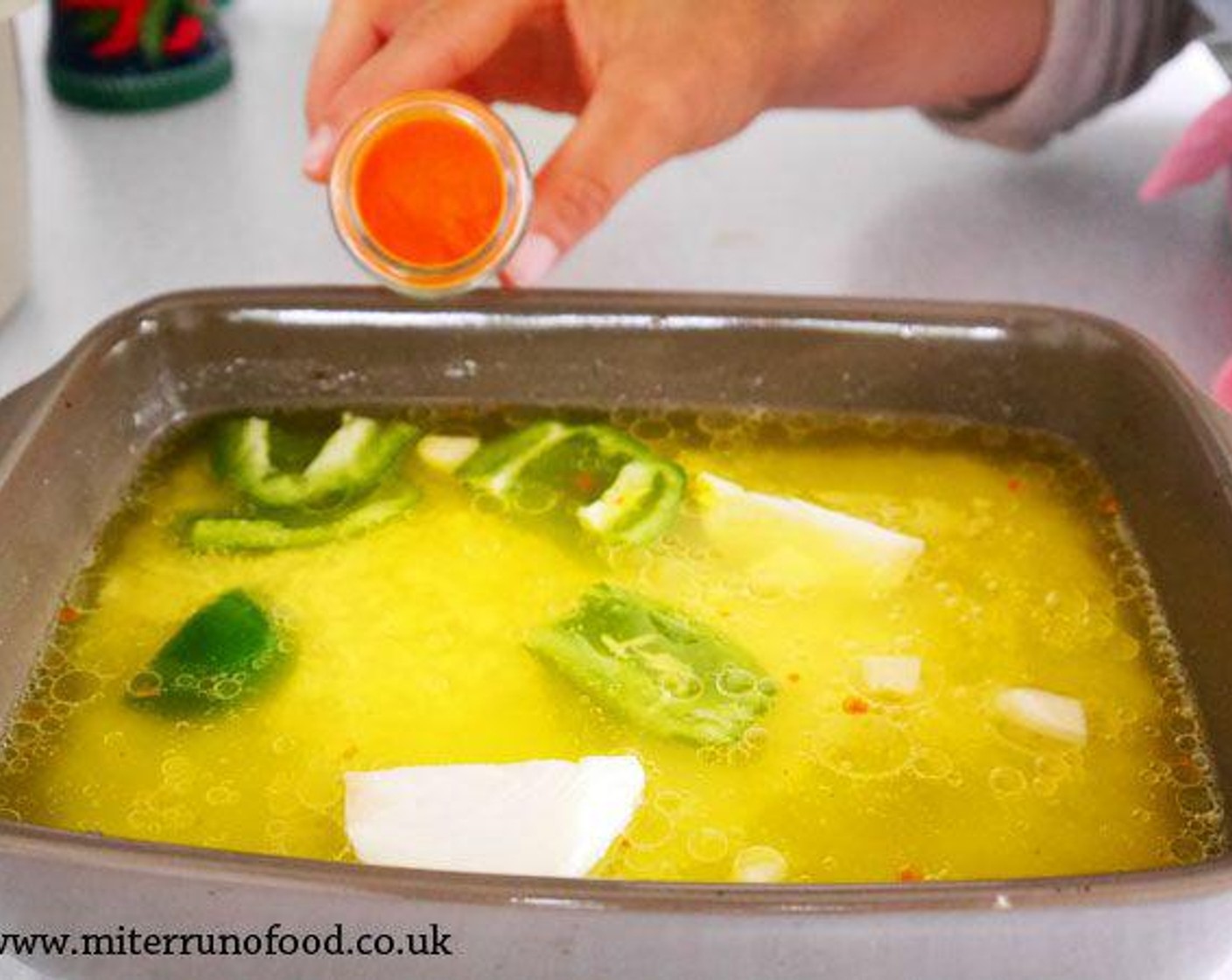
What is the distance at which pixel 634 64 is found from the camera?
1290mm

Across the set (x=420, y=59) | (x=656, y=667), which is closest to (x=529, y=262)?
(x=420, y=59)

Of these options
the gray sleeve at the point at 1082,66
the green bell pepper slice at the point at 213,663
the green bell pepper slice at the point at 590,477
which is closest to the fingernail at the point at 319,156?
the green bell pepper slice at the point at 590,477

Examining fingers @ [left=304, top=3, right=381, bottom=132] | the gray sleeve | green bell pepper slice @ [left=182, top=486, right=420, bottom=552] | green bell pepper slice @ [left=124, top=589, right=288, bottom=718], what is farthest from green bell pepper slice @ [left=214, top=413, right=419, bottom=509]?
the gray sleeve

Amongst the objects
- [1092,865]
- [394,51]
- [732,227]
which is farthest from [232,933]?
[732,227]

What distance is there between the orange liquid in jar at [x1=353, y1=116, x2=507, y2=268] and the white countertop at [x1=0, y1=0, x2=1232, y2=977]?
14.2 inches

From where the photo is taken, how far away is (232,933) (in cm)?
77

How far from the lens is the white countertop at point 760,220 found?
1.54 m

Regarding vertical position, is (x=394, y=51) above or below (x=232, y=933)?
above

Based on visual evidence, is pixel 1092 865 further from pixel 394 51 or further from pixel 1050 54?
pixel 1050 54

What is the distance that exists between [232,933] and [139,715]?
269 millimetres

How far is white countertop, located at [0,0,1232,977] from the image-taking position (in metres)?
1.54

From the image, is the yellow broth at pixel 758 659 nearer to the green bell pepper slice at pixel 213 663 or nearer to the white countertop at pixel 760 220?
the green bell pepper slice at pixel 213 663

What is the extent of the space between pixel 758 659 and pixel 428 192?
41 centimetres

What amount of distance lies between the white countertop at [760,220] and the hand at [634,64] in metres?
0.14
